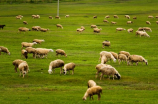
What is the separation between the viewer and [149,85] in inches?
1120

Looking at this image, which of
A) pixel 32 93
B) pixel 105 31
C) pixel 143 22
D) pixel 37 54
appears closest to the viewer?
pixel 32 93

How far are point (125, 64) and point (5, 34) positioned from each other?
30.7m

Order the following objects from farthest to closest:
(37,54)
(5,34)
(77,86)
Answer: (5,34)
(37,54)
(77,86)

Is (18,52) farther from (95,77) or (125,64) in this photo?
(95,77)

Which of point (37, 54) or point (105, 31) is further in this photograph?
point (105, 31)

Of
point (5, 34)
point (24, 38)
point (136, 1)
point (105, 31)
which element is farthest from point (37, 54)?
point (136, 1)

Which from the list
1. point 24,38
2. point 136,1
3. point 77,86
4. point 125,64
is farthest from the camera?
point 136,1

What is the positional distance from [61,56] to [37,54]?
3.11 metres

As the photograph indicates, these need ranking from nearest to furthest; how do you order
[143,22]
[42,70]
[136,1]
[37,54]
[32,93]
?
[32,93] < [42,70] < [37,54] < [143,22] < [136,1]

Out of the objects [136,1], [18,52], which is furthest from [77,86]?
[136,1]

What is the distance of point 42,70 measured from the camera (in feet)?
111

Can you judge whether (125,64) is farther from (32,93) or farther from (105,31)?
(105,31)

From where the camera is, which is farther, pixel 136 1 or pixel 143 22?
pixel 136 1

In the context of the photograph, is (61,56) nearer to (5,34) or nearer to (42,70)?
(42,70)
